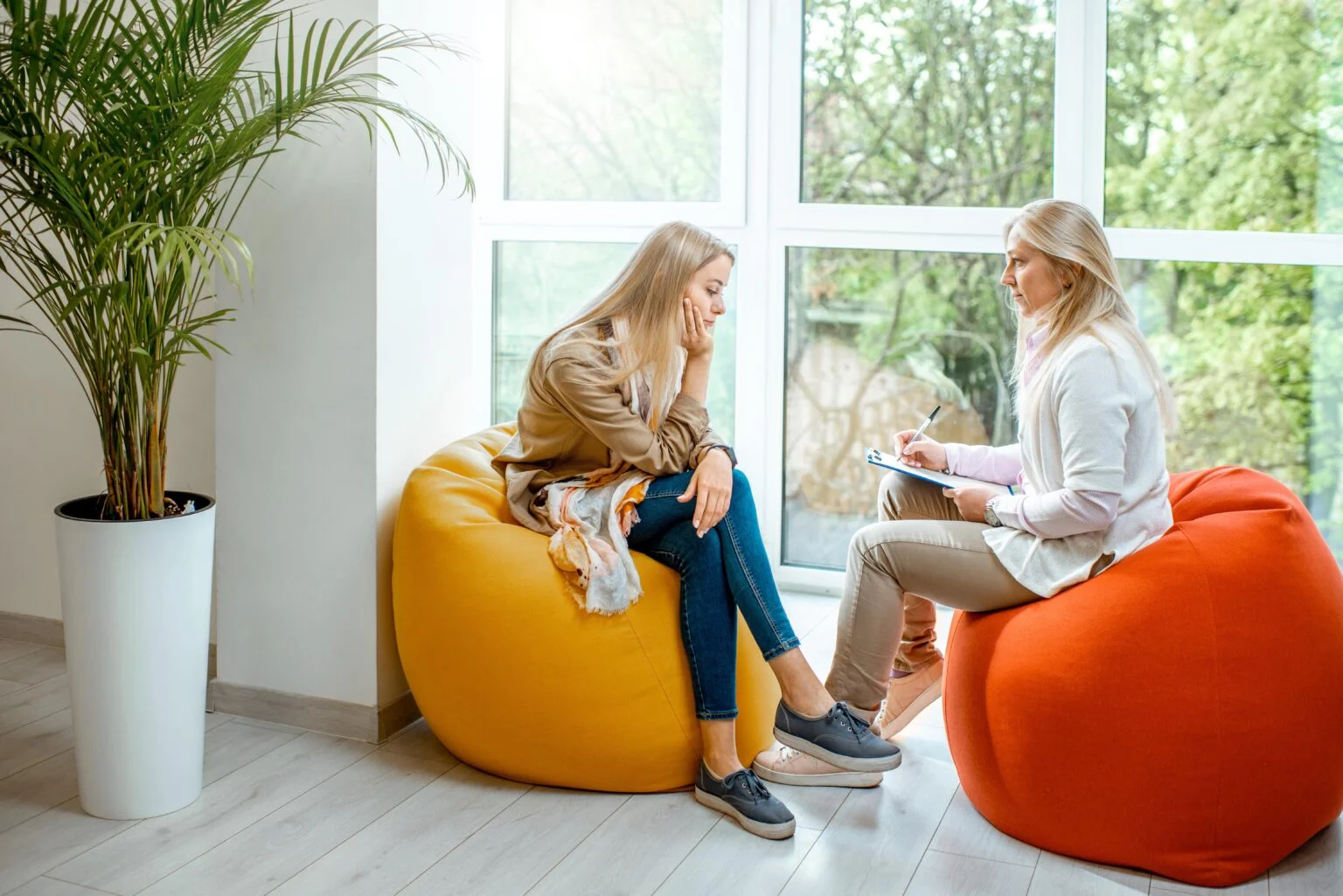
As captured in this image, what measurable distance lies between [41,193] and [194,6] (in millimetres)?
409

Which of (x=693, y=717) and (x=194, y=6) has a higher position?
(x=194, y=6)

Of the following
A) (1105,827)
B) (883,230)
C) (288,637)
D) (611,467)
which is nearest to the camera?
(1105,827)

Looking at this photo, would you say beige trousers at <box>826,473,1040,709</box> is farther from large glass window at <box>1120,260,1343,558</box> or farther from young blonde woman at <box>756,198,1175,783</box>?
large glass window at <box>1120,260,1343,558</box>

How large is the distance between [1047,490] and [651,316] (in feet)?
2.71

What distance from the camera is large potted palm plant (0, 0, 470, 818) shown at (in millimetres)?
1904

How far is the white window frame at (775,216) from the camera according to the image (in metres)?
3.17

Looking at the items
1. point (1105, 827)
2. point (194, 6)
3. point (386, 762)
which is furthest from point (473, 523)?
point (1105, 827)

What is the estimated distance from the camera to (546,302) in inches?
146

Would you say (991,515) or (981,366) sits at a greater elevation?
(981,366)

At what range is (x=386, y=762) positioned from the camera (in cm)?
239

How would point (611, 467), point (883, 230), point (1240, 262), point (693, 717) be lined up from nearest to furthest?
1. point (693, 717)
2. point (611, 467)
3. point (1240, 262)
4. point (883, 230)

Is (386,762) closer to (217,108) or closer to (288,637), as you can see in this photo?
(288,637)

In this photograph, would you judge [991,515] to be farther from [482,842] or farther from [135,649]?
[135,649]

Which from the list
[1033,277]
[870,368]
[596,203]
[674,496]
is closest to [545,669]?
[674,496]
